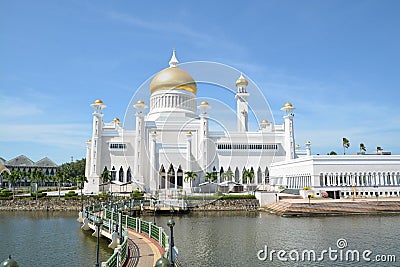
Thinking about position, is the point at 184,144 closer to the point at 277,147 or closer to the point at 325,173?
the point at 277,147

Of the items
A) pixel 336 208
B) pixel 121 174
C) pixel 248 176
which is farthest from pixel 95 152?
pixel 336 208

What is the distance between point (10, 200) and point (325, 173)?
31.8m

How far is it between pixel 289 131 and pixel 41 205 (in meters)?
31.8

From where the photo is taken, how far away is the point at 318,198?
1307 inches

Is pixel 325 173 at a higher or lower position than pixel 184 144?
lower

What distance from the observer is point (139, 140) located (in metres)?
43.0

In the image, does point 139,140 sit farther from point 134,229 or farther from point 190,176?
point 134,229

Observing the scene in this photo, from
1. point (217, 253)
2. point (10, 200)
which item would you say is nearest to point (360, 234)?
point (217, 253)

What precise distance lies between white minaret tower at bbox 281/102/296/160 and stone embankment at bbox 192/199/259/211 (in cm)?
1479

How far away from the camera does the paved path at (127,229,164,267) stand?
1078 cm

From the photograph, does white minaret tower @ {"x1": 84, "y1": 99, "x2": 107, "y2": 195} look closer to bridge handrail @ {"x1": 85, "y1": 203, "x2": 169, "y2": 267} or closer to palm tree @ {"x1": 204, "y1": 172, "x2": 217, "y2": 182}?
palm tree @ {"x1": 204, "y1": 172, "x2": 217, "y2": 182}

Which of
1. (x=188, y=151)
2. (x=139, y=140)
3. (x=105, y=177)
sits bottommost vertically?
(x=105, y=177)

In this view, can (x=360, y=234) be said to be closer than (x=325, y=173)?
Yes

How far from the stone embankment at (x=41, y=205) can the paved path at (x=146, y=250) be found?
2017 centimetres
